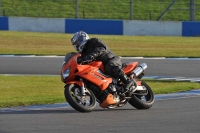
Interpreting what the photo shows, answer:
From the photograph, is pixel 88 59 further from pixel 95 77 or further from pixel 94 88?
pixel 94 88

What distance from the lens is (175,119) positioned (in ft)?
28.2

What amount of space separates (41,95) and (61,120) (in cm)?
316

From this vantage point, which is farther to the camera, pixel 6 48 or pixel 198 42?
pixel 198 42

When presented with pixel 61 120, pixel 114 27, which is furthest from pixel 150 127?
pixel 114 27

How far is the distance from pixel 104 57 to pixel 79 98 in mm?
802

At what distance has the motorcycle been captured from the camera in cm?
922

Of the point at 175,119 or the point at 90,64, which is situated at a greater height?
the point at 90,64

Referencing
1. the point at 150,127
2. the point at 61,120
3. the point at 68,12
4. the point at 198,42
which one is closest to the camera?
the point at 150,127

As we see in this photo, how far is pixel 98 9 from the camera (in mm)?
33875

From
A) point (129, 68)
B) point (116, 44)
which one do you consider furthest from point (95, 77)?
point (116, 44)

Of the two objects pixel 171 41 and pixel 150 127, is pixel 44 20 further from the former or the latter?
pixel 150 127

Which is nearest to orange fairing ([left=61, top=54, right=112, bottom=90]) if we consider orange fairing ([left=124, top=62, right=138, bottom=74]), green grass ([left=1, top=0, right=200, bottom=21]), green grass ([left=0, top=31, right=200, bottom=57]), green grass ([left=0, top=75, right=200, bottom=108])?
orange fairing ([left=124, top=62, right=138, bottom=74])

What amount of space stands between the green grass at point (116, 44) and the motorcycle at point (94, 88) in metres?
11.5

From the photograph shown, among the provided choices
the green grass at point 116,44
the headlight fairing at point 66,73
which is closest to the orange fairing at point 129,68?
the headlight fairing at point 66,73
